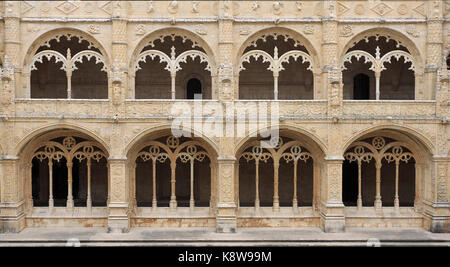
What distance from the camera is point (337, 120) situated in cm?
1494

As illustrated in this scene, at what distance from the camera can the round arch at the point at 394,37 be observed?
1528 cm

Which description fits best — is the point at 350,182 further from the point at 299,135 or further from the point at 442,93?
the point at 442,93

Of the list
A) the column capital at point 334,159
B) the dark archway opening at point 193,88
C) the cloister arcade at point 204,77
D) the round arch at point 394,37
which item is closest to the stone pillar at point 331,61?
the round arch at point 394,37

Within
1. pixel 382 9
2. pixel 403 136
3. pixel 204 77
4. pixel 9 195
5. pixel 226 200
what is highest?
pixel 382 9

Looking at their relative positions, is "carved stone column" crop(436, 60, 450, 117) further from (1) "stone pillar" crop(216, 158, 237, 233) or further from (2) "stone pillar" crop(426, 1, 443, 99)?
(1) "stone pillar" crop(216, 158, 237, 233)

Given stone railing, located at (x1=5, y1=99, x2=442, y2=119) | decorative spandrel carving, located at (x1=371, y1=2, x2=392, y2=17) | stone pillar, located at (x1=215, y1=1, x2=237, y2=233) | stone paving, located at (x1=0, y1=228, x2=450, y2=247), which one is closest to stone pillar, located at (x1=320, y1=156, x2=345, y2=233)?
stone paving, located at (x1=0, y1=228, x2=450, y2=247)

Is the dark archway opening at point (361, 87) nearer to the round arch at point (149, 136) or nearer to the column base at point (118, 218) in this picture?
the round arch at point (149, 136)

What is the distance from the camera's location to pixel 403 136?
15594mm

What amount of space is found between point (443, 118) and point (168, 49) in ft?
39.6

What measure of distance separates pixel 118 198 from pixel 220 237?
4116 mm

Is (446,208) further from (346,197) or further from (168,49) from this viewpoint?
(168,49)

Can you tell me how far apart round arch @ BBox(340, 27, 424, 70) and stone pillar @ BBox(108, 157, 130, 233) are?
9.45m

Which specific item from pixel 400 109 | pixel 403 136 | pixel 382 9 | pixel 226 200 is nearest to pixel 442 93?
pixel 400 109

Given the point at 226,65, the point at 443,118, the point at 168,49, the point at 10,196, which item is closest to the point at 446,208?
the point at 443,118
